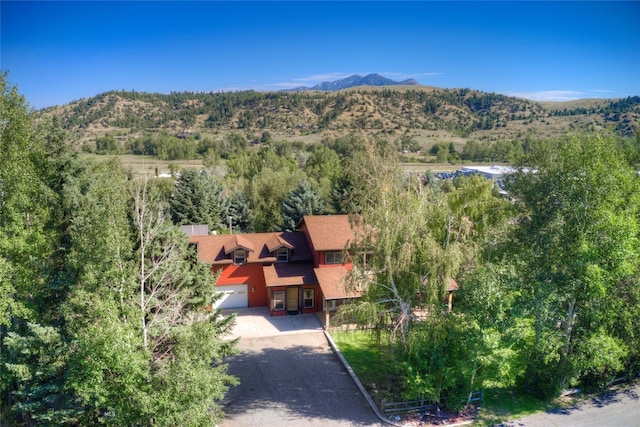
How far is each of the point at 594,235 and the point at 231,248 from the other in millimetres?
20262

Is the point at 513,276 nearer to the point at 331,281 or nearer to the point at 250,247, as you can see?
the point at 331,281

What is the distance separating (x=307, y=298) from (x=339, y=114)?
127 meters

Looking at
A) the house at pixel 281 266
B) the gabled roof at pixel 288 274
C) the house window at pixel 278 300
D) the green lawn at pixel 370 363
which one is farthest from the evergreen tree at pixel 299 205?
the green lawn at pixel 370 363

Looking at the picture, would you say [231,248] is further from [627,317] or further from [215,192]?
[627,317]

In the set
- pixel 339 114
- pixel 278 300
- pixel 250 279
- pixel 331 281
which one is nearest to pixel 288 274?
pixel 278 300

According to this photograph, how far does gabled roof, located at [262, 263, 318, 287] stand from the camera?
26.5 meters

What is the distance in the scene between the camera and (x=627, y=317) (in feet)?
58.2

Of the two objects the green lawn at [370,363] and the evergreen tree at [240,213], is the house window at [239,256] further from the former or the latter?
the evergreen tree at [240,213]

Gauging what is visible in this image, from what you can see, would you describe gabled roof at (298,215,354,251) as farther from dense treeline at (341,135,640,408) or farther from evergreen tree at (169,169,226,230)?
evergreen tree at (169,169,226,230)

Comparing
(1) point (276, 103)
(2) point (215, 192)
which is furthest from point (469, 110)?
(2) point (215, 192)

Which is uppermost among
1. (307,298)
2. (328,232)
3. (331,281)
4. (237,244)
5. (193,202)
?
(193,202)

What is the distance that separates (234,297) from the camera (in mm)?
28312

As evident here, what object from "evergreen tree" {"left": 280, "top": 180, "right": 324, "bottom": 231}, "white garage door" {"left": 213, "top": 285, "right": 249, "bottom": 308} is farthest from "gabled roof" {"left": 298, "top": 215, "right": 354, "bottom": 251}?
"evergreen tree" {"left": 280, "top": 180, "right": 324, "bottom": 231}

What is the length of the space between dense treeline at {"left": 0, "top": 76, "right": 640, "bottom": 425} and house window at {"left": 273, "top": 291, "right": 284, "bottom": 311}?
967cm
